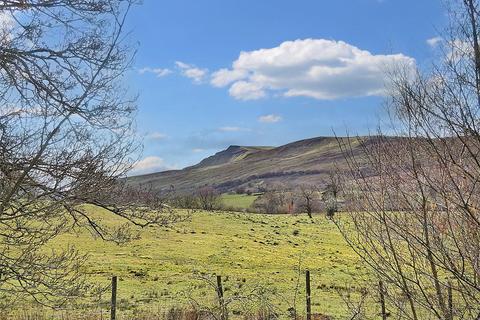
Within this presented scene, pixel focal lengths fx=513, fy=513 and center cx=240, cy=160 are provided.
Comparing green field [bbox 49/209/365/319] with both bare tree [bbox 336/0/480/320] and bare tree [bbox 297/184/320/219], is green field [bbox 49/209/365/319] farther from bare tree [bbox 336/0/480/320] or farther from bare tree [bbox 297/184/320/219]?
bare tree [bbox 297/184/320/219]

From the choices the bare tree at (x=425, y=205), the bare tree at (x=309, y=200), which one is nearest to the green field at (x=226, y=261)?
the bare tree at (x=425, y=205)

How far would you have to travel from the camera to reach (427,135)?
5.64m

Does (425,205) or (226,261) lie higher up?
(425,205)

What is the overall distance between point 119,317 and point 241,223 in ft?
118

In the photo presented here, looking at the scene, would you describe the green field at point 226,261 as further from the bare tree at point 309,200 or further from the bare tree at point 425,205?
the bare tree at point 309,200

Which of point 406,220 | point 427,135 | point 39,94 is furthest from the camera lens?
point 39,94

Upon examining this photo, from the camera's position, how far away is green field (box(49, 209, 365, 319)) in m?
A: 21.4

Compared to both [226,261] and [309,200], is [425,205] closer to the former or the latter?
[226,261]

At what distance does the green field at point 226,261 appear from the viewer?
842 inches

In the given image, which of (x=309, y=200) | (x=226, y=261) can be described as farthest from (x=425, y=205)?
(x=309, y=200)

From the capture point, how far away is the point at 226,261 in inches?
1340

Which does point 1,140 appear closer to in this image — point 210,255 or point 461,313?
point 461,313

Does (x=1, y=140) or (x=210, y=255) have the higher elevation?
(x=1, y=140)

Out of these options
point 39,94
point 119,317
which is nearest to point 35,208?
point 39,94
